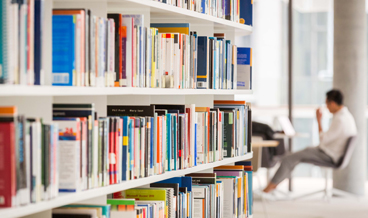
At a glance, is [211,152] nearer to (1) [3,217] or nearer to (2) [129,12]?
(2) [129,12]

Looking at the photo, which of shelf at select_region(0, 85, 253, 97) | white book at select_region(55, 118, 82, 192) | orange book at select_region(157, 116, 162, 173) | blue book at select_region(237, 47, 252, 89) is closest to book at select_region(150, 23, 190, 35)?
shelf at select_region(0, 85, 253, 97)

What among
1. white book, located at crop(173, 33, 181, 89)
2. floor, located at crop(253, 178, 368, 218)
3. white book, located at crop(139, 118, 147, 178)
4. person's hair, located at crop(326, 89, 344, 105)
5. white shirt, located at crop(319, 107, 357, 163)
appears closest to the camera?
white book, located at crop(139, 118, 147, 178)

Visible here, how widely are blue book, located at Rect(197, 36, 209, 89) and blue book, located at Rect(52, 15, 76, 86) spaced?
1.00 meters

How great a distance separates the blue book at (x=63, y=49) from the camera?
71.1 inches

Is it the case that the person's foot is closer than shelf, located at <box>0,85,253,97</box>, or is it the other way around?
shelf, located at <box>0,85,253,97</box>

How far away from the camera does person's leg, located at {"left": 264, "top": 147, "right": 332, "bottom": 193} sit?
590 cm

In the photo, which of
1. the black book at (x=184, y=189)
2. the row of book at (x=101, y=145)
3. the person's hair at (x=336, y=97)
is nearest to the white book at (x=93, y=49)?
the row of book at (x=101, y=145)

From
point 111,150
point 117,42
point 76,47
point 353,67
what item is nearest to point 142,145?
point 111,150

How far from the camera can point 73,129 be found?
1.80 meters

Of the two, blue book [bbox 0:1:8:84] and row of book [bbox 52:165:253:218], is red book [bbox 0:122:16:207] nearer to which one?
blue book [bbox 0:1:8:84]

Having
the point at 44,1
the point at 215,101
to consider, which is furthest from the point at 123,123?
the point at 215,101

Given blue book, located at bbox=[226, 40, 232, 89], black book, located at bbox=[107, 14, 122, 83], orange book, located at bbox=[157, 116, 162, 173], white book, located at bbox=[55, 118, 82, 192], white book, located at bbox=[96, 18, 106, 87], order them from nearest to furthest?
white book, located at bbox=[55, 118, 82, 192] < white book, located at bbox=[96, 18, 106, 87] < black book, located at bbox=[107, 14, 122, 83] < orange book, located at bbox=[157, 116, 162, 173] < blue book, located at bbox=[226, 40, 232, 89]

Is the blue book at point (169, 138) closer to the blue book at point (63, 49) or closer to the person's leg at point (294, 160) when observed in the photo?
the blue book at point (63, 49)

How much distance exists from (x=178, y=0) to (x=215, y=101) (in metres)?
0.80
